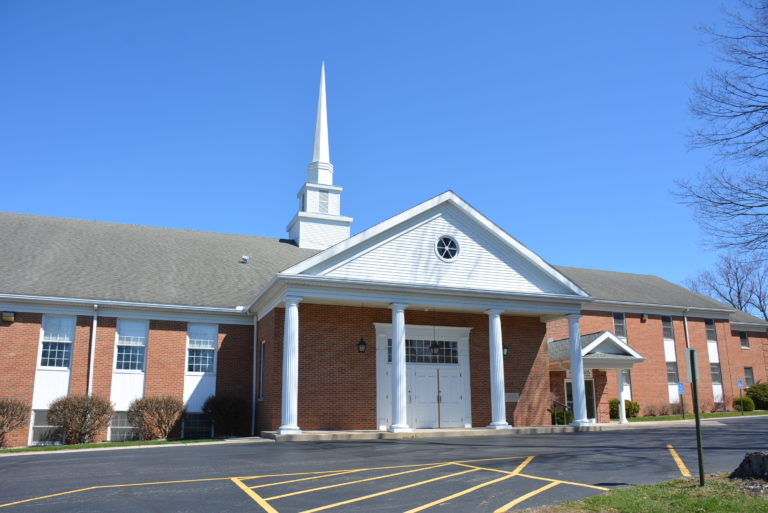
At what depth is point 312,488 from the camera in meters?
9.09

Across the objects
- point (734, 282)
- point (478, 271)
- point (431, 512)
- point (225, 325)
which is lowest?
point (431, 512)

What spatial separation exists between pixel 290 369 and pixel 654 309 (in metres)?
25.0

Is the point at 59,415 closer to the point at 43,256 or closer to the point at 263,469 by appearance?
the point at 43,256

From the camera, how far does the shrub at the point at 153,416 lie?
66.2 ft

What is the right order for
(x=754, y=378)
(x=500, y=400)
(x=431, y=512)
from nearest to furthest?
(x=431, y=512) < (x=500, y=400) < (x=754, y=378)

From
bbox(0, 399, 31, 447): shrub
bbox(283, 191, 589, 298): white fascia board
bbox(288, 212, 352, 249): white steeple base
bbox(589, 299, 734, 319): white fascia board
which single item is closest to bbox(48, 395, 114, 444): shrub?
bbox(0, 399, 31, 447): shrub

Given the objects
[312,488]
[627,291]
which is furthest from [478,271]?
[627,291]

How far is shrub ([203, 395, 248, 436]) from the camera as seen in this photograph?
20.8m

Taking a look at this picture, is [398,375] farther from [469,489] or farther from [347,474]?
[469,489]

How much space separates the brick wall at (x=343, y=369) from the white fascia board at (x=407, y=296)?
4.35ft

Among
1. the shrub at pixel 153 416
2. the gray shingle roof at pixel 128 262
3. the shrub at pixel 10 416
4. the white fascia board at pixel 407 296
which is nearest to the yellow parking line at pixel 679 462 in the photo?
the white fascia board at pixel 407 296

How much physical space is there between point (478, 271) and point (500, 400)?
4280mm

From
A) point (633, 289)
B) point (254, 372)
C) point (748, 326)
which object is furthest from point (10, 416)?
point (748, 326)

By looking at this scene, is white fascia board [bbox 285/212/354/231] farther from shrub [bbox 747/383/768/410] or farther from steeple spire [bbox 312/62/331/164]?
shrub [bbox 747/383/768/410]
